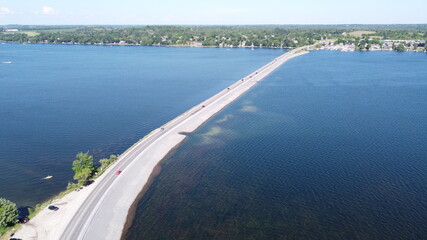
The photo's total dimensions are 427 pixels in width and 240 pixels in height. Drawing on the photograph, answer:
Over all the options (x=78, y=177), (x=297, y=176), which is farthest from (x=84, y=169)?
(x=297, y=176)

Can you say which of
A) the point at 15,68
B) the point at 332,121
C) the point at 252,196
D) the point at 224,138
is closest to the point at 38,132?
the point at 224,138

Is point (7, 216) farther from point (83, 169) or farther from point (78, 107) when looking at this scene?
point (78, 107)

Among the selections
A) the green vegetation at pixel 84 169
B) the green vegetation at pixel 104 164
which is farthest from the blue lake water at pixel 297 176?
the green vegetation at pixel 84 169

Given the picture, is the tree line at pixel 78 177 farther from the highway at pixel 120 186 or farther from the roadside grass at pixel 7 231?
the highway at pixel 120 186

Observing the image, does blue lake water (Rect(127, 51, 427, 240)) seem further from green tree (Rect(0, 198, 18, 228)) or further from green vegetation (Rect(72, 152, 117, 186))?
green tree (Rect(0, 198, 18, 228))

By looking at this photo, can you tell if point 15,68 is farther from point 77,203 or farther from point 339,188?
point 339,188

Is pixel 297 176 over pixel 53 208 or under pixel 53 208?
over
